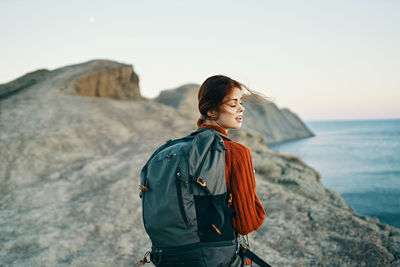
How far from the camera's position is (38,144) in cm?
629

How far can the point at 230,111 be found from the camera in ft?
5.57

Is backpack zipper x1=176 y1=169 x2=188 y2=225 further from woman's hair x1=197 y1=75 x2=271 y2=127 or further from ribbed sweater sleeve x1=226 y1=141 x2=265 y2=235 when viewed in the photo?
woman's hair x1=197 y1=75 x2=271 y2=127

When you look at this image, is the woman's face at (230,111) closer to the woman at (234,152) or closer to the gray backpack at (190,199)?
the woman at (234,152)

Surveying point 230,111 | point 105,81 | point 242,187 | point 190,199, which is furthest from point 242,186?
point 105,81

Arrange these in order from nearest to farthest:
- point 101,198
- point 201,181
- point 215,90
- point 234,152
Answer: point 201,181 < point 234,152 < point 215,90 < point 101,198

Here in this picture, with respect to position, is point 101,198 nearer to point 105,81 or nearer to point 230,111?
point 230,111

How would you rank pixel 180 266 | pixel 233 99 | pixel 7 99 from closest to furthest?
pixel 180 266
pixel 233 99
pixel 7 99

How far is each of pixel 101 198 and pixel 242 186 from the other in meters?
4.07

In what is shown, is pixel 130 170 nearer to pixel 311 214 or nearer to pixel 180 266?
pixel 311 214

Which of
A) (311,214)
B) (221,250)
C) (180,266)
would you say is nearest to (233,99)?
(221,250)

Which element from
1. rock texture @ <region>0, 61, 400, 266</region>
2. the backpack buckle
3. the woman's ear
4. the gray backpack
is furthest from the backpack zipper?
rock texture @ <region>0, 61, 400, 266</region>

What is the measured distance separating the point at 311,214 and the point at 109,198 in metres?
3.46

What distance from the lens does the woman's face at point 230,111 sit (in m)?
1.67

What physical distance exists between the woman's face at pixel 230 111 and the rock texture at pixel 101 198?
252 centimetres
